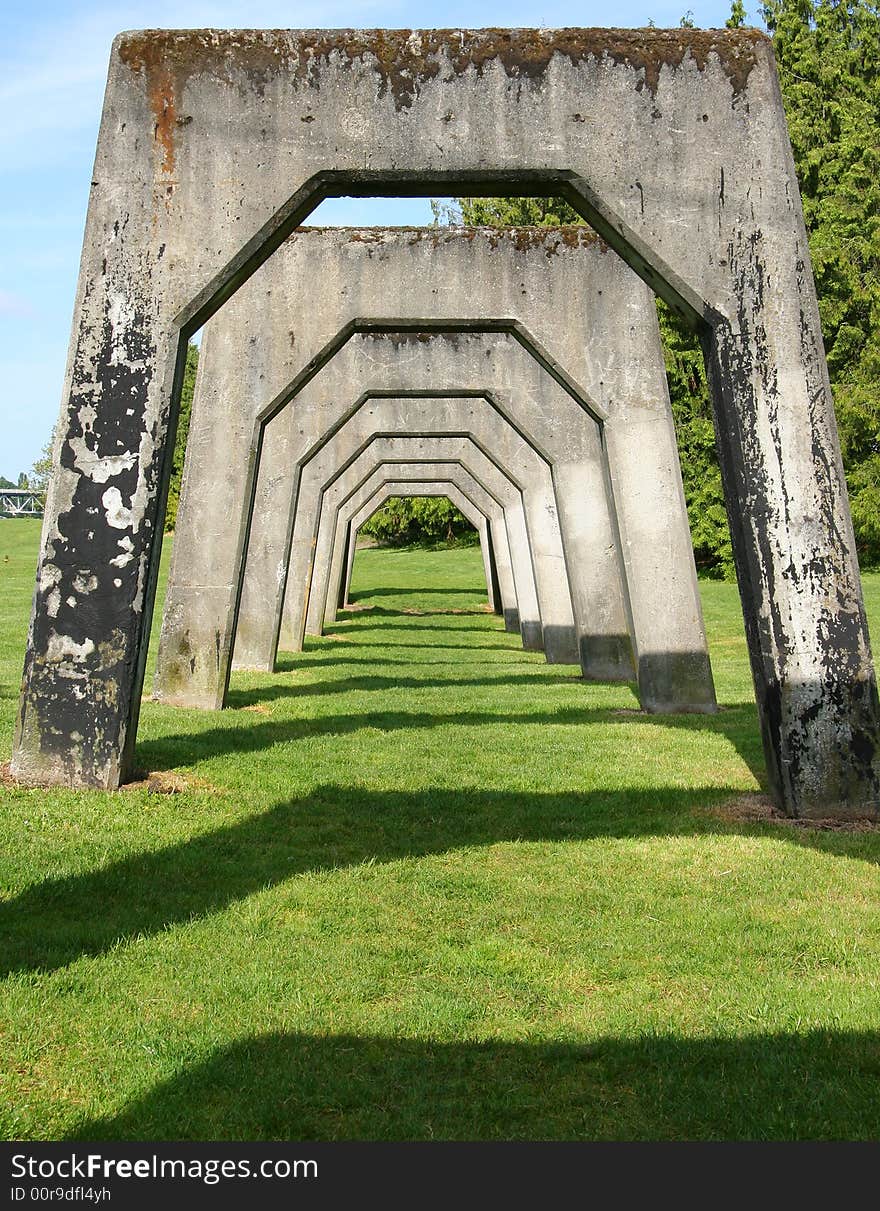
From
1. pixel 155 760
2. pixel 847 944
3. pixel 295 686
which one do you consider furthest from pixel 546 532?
pixel 847 944

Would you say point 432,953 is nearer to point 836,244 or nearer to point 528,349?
point 528,349

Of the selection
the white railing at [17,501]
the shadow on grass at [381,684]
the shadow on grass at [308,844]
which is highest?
the white railing at [17,501]

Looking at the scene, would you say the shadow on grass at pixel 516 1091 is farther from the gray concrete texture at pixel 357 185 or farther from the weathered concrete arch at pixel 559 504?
the weathered concrete arch at pixel 559 504

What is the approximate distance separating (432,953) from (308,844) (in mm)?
2071

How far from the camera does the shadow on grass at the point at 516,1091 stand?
3748 mm

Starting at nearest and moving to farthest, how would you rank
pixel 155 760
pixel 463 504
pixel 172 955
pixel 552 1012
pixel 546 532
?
pixel 552 1012 → pixel 172 955 → pixel 155 760 → pixel 546 532 → pixel 463 504

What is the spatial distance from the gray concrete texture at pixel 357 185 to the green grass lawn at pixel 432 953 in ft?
3.83

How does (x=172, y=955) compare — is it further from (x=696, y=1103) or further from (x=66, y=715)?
(x=66, y=715)

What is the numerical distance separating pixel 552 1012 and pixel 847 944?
4.82 feet

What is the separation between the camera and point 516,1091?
4.02 m

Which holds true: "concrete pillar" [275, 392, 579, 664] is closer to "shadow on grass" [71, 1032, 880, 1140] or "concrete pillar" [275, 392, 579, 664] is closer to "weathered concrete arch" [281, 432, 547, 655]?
"weathered concrete arch" [281, 432, 547, 655]

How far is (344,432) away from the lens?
901 inches

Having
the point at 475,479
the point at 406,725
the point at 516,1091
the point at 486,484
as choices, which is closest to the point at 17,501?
the point at 475,479

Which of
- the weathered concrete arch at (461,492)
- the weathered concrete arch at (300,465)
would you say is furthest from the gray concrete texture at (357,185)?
the weathered concrete arch at (461,492)
